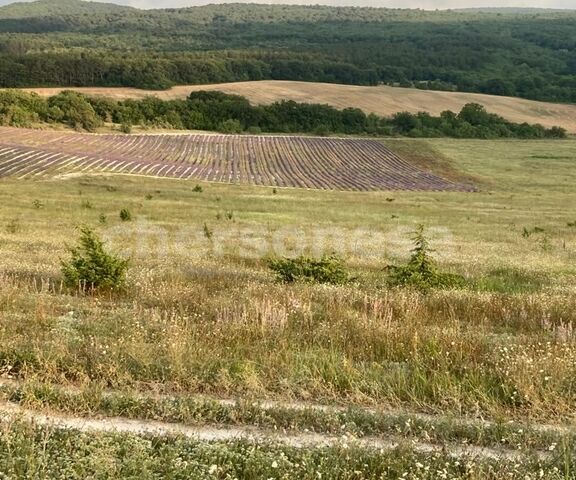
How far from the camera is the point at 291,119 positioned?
393 feet

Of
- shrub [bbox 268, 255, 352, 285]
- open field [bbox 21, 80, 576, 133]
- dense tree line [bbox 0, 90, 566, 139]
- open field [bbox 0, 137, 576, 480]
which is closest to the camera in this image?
open field [bbox 0, 137, 576, 480]

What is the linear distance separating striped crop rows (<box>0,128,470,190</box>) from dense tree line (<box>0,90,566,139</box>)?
13144 mm

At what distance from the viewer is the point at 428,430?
6.51 m

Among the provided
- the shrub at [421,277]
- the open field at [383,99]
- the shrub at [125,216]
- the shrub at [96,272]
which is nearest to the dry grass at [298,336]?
the shrub at [96,272]

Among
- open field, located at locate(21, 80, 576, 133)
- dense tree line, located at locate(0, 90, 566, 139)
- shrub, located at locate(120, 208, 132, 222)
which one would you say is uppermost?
open field, located at locate(21, 80, 576, 133)

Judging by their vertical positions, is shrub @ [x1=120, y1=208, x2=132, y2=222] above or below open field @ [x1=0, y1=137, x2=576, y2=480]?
below

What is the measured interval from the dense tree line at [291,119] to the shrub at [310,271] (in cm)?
10025

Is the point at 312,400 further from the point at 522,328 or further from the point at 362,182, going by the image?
the point at 362,182

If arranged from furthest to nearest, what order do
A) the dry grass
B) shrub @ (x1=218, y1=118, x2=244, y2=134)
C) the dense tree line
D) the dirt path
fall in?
shrub @ (x1=218, y1=118, x2=244, y2=134), the dense tree line, the dry grass, the dirt path

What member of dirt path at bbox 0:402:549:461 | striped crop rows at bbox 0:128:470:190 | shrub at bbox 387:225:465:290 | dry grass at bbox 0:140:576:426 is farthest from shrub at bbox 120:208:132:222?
dirt path at bbox 0:402:549:461

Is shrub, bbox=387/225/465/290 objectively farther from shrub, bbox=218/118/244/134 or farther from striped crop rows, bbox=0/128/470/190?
shrub, bbox=218/118/244/134

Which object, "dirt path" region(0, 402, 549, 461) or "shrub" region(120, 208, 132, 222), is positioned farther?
"shrub" region(120, 208, 132, 222)

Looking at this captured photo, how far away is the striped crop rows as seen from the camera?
6688 centimetres

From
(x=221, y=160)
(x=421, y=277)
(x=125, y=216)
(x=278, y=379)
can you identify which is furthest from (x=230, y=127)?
(x=278, y=379)
